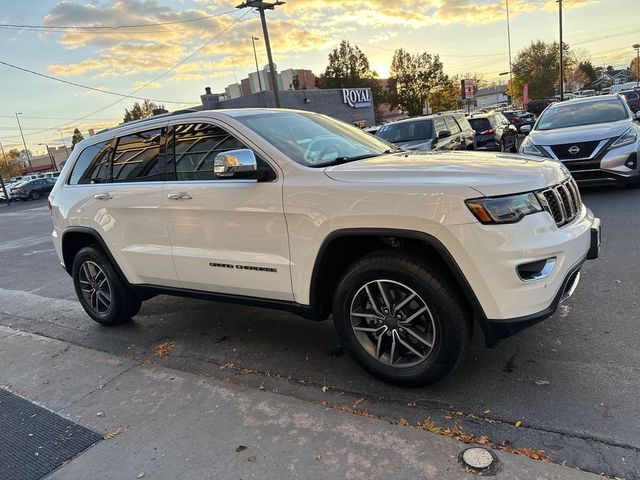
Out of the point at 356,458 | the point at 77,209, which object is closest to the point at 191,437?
the point at 356,458

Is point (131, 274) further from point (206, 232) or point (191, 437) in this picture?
point (191, 437)

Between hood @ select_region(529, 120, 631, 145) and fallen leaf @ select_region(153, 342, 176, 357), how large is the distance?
6.88 m

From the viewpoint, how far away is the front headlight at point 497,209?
260 cm

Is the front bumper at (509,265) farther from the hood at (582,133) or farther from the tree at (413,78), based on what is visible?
the tree at (413,78)

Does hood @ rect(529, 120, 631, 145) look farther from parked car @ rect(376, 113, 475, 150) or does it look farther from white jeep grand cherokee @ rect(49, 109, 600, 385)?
white jeep grand cherokee @ rect(49, 109, 600, 385)

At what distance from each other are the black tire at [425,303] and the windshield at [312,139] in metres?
0.83

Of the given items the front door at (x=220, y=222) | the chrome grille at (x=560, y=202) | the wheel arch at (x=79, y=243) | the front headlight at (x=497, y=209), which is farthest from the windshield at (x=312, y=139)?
the wheel arch at (x=79, y=243)

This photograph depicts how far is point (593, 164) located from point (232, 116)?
6.51m

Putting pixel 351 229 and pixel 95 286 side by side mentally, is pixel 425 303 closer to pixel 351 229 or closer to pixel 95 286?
pixel 351 229

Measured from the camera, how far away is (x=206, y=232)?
12.1 ft

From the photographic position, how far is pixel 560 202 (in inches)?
116

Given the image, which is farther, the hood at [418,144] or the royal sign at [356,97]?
the royal sign at [356,97]

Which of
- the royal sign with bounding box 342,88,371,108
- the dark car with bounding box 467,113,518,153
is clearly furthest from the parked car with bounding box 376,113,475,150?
the royal sign with bounding box 342,88,371,108

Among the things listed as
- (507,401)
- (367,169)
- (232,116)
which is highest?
(232,116)
